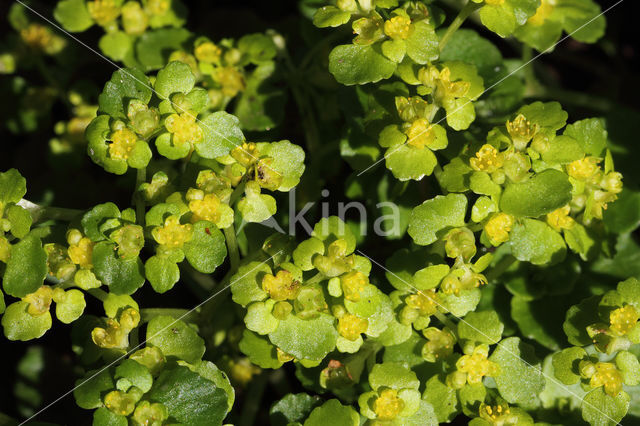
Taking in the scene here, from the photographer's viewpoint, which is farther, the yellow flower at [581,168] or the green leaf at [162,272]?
the yellow flower at [581,168]

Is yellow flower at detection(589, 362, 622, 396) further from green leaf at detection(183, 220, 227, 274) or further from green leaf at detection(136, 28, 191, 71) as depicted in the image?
green leaf at detection(136, 28, 191, 71)

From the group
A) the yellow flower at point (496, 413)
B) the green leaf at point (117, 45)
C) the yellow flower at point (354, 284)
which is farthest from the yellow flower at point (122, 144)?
the yellow flower at point (496, 413)

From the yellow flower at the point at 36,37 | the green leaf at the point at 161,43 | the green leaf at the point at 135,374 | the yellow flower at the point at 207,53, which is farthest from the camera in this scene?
the yellow flower at the point at 36,37

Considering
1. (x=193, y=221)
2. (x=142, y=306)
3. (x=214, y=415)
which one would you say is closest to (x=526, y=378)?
(x=214, y=415)

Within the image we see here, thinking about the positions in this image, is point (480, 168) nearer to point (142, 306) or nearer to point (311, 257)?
point (311, 257)

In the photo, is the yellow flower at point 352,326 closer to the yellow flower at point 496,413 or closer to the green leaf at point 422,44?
the yellow flower at point 496,413

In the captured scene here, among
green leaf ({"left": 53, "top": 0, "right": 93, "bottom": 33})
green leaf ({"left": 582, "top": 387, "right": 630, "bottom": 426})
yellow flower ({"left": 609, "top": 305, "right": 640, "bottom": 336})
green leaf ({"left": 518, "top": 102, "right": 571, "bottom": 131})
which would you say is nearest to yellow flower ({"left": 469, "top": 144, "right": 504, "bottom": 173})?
green leaf ({"left": 518, "top": 102, "right": 571, "bottom": 131})

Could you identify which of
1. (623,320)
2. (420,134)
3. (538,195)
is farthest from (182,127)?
(623,320)

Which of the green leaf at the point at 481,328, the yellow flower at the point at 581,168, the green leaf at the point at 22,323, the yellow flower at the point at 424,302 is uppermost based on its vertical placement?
the yellow flower at the point at 581,168
